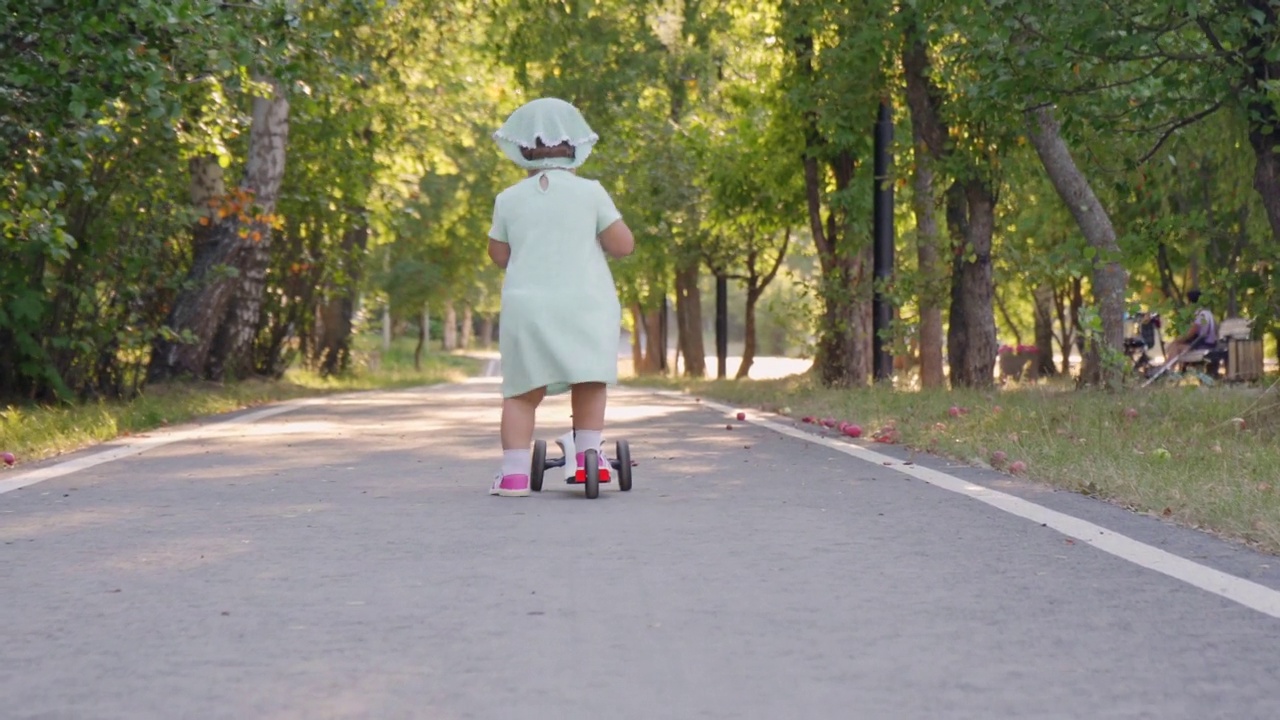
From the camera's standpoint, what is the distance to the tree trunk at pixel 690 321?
150 feet

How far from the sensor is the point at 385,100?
1095 inches

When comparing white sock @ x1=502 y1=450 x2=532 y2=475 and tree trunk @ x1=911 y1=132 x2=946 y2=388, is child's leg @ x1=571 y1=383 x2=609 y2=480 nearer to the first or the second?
white sock @ x1=502 y1=450 x2=532 y2=475

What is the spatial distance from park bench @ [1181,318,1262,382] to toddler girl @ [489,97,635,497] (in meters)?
16.1

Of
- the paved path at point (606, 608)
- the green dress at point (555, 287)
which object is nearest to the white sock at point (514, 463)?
the paved path at point (606, 608)

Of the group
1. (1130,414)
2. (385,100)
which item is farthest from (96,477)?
(385,100)

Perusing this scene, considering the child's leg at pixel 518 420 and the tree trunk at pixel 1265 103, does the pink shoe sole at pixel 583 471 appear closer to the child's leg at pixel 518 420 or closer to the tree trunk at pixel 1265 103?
the child's leg at pixel 518 420

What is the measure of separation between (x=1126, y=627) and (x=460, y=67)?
89.7ft

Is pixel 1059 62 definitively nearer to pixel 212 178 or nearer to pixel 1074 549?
pixel 1074 549

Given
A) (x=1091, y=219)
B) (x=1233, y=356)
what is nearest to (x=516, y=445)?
(x=1091, y=219)

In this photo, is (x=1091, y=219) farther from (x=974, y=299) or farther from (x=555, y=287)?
(x=555, y=287)

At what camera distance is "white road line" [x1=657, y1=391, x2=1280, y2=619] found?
18.5ft

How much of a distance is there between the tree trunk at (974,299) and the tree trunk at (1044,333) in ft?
67.0

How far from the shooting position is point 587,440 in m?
8.79

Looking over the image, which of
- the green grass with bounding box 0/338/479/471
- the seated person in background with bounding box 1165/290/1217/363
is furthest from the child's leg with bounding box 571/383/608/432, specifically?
the seated person in background with bounding box 1165/290/1217/363
